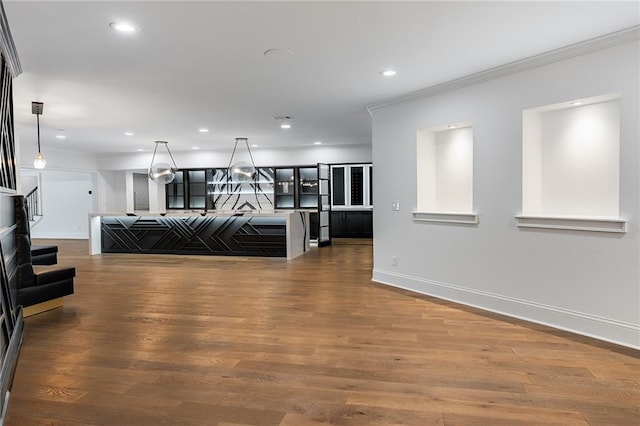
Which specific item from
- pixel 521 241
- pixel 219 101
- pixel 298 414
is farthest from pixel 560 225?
pixel 219 101

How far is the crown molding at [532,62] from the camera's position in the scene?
334 cm

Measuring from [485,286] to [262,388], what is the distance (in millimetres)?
2861

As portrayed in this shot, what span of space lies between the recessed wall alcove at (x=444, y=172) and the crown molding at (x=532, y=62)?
17.8 inches

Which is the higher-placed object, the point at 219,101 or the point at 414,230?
the point at 219,101

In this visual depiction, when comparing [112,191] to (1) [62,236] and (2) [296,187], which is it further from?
(2) [296,187]

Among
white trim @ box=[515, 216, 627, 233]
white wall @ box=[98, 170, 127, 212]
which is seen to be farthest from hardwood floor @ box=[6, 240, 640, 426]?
white wall @ box=[98, 170, 127, 212]

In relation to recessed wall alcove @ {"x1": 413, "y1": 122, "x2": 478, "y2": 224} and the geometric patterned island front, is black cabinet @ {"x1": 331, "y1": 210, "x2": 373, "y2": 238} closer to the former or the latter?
the geometric patterned island front

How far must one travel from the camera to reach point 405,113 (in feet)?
17.6

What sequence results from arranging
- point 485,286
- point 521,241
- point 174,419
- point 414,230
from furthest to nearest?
point 414,230 < point 485,286 < point 521,241 < point 174,419

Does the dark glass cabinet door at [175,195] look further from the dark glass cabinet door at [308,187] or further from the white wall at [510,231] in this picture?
the white wall at [510,231]

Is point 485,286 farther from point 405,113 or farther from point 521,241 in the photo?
point 405,113

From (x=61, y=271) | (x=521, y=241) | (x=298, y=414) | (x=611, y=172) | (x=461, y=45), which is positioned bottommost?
(x=298, y=414)

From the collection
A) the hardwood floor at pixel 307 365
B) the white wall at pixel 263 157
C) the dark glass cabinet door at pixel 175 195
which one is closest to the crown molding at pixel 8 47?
the hardwood floor at pixel 307 365

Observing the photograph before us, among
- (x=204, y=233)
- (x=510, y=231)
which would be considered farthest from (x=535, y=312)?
(x=204, y=233)
